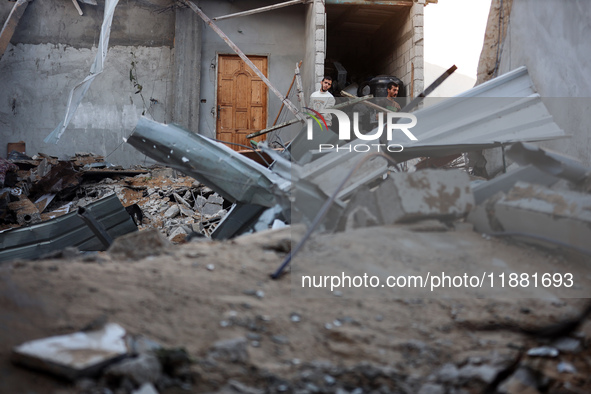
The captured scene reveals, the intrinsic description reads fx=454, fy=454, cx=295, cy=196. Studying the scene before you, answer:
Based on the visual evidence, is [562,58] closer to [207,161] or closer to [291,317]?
[207,161]

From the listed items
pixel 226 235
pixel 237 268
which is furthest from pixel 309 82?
pixel 237 268

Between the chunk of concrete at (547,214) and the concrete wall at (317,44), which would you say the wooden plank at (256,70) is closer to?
the concrete wall at (317,44)

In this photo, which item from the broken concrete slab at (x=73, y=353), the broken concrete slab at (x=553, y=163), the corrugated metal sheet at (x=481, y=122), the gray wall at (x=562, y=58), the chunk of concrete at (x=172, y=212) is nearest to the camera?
the broken concrete slab at (x=73, y=353)

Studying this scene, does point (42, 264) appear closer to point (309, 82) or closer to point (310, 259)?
point (310, 259)

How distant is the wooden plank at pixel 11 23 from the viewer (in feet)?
32.6

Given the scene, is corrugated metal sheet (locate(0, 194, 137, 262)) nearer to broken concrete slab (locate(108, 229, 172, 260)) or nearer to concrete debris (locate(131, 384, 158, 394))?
broken concrete slab (locate(108, 229, 172, 260))

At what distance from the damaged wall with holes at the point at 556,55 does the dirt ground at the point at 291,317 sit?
2874mm

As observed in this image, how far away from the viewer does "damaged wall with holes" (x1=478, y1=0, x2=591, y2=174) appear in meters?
4.87

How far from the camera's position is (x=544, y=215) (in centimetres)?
292

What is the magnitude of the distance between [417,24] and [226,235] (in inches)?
264

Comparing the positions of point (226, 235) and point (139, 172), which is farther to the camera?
point (139, 172)

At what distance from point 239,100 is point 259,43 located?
1.37 metres

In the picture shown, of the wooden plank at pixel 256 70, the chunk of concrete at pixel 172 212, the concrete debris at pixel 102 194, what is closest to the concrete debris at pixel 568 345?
the concrete debris at pixel 102 194

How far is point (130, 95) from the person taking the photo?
34.1 ft
